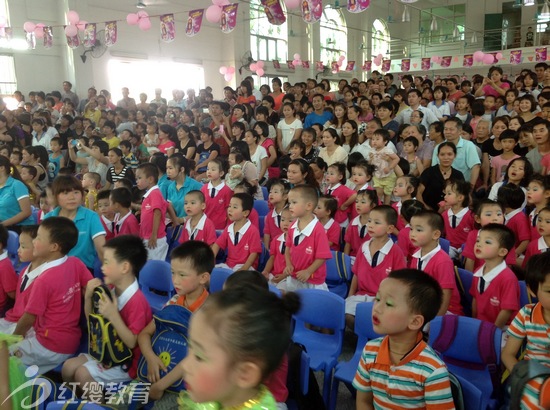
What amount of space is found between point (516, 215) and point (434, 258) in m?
1.00

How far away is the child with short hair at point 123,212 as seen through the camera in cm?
382

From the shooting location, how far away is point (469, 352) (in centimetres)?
209

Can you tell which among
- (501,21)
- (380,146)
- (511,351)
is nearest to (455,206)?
(380,146)

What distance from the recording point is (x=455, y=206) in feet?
11.4

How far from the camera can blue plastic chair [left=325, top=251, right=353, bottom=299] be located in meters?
3.19

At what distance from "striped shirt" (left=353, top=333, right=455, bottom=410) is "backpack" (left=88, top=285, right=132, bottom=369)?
1089 mm

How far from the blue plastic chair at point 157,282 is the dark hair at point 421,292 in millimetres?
1679

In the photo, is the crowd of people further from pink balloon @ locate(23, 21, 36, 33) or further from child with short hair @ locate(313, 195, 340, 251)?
pink balloon @ locate(23, 21, 36, 33)

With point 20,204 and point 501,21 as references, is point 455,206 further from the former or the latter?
point 501,21

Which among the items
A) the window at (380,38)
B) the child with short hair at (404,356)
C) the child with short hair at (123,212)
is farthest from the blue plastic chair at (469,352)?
the window at (380,38)

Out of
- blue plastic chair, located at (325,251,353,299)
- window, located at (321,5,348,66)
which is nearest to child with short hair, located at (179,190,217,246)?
blue plastic chair, located at (325,251,353,299)

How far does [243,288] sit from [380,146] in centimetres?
372

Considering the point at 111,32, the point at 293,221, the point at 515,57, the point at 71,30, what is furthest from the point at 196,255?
the point at 515,57

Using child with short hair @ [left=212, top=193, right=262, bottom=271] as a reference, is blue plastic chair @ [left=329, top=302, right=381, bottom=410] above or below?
below
